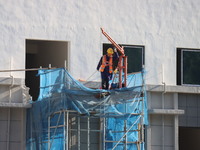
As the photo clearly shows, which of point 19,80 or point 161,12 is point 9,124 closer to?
point 19,80

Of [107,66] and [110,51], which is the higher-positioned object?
[110,51]

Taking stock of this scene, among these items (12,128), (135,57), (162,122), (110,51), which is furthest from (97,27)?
(12,128)

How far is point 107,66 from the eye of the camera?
3250cm

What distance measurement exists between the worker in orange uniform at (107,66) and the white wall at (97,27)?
2015 mm

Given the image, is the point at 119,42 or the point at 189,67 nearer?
the point at 119,42

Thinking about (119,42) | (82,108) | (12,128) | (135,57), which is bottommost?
(12,128)

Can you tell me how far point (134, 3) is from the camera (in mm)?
35562

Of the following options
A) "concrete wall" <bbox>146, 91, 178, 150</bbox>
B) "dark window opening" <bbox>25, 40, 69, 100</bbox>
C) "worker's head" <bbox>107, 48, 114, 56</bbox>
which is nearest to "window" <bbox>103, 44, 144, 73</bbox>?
"concrete wall" <bbox>146, 91, 178, 150</bbox>

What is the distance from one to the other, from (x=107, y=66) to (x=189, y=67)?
554cm

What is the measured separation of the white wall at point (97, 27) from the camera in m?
33.6

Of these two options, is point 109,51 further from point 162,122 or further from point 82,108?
point 162,122

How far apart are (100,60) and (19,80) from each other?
3606mm

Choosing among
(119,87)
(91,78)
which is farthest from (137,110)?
(91,78)

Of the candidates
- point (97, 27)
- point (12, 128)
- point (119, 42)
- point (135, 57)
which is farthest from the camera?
point (135, 57)
